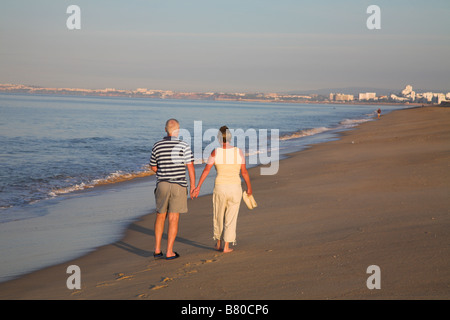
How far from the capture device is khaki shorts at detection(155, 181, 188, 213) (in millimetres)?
5957

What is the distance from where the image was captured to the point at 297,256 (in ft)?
17.9

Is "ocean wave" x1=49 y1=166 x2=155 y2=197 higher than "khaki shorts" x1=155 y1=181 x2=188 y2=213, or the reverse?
"khaki shorts" x1=155 y1=181 x2=188 y2=213

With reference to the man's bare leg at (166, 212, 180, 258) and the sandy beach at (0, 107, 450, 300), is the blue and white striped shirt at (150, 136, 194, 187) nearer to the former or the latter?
the man's bare leg at (166, 212, 180, 258)

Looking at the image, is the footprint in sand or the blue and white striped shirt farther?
the blue and white striped shirt

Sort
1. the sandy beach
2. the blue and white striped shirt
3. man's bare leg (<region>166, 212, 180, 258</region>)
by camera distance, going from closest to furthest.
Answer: the sandy beach
the blue and white striped shirt
man's bare leg (<region>166, 212, 180, 258</region>)

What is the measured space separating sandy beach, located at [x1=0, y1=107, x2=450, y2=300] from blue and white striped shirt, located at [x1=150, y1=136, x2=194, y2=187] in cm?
111

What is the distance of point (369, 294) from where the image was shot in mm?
4078

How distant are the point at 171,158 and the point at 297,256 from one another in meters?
2.02

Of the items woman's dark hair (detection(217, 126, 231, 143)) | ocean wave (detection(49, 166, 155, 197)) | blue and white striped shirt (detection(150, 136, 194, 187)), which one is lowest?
ocean wave (detection(49, 166, 155, 197))

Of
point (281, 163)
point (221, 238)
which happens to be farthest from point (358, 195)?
point (281, 163)

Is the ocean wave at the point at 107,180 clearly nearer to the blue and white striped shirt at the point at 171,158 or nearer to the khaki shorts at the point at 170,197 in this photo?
the khaki shorts at the point at 170,197

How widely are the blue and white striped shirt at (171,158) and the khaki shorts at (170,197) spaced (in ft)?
0.22

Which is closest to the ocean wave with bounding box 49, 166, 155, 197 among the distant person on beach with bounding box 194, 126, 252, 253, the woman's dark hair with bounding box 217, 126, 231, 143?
the distant person on beach with bounding box 194, 126, 252, 253

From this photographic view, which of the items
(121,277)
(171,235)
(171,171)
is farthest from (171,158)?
(121,277)
